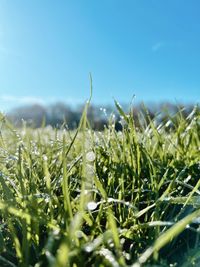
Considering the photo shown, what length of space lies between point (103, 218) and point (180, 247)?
0.14 meters

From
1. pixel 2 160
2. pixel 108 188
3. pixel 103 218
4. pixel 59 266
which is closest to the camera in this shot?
pixel 59 266

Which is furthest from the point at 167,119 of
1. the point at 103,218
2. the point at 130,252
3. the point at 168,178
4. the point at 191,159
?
the point at 130,252

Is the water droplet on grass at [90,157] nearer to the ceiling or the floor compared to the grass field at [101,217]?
nearer to the ceiling

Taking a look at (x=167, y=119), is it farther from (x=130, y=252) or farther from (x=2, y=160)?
(x=130, y=252)

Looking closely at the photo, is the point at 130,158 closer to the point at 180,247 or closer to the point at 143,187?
the point at 143,187

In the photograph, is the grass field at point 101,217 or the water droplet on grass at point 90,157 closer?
the grass field at point 101,217

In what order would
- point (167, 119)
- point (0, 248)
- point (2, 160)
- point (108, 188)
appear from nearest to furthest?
1. point (0, 248)
2. point (108, 188)
3. point (2, 160)
4. point (167, 119)

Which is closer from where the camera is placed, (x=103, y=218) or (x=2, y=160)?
(x=103, y=218)

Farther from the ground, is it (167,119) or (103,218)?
(167,119)

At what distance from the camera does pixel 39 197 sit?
642 mm

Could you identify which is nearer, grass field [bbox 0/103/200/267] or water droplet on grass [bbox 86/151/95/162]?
grass field [bbox 0/103/200/267]

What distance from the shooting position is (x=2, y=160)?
0.95 m

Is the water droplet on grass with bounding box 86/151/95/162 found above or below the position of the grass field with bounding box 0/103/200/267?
above

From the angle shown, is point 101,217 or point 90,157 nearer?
point 101,217
